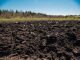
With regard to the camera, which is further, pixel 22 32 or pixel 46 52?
pixel 22 32

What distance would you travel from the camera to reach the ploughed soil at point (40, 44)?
30.8 feet

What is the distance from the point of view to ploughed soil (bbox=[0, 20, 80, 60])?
939 cm

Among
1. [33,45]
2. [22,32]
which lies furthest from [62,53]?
[22,32]

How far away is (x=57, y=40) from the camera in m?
10.5

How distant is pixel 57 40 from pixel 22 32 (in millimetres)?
1994

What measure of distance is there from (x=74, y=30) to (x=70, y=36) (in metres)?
1.05

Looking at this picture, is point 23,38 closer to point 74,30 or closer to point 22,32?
point 22,32

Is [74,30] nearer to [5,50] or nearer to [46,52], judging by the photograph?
[46,52]

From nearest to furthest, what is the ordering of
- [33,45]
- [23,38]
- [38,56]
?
[38,56] < [33,45] < [23,38]

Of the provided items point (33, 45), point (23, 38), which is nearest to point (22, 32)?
point (23, 38)

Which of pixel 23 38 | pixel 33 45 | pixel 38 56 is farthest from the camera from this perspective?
pixel 23 38

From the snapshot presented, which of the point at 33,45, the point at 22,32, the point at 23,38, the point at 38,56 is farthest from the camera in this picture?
the point at 22,32

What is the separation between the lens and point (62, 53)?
955 centimetres

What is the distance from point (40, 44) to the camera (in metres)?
10.1
